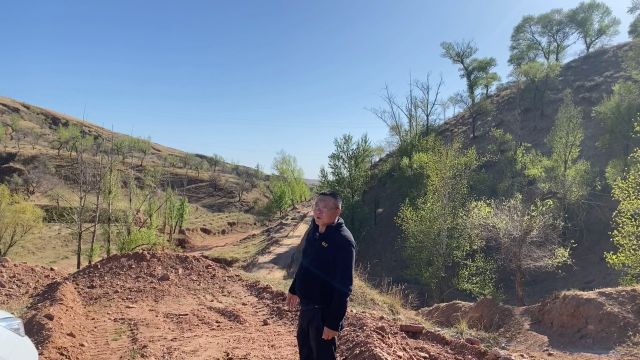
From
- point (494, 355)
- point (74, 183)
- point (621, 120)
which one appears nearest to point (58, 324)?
point (494, 355)

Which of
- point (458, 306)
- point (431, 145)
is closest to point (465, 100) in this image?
point (431, 145)

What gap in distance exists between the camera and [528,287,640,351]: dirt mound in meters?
9.13

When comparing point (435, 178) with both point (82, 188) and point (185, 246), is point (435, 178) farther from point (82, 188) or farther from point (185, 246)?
point (185, 246)

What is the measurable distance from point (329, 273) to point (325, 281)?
10 cm

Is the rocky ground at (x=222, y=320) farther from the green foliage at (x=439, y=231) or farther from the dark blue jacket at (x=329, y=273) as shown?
the green foliage at (x=439, y=231)

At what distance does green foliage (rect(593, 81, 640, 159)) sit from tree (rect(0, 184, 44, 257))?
42886 millimetres

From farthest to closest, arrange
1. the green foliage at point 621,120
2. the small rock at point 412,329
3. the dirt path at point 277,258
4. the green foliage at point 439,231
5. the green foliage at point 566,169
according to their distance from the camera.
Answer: the green foliage at point 621,120
the green foliage at point 566,169
the dirt path at point 277,258
the green foliage at point 439,231
the small rock at point 412,329

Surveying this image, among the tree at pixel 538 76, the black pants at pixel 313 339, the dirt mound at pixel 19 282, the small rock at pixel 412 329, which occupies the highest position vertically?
the tree at pixel 538 76

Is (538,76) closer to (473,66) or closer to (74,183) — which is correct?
(473,66)

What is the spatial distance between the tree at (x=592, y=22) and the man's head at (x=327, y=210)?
2621 inches

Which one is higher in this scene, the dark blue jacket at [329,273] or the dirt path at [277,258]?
the dark blue jacket at [329,273]

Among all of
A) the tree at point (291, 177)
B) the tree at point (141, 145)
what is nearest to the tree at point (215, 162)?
the tree at point (141, 145)

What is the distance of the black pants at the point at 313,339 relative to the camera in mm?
3725

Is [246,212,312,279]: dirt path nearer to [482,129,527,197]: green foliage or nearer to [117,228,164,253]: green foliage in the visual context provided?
[117,228,164,253]: green foliage
